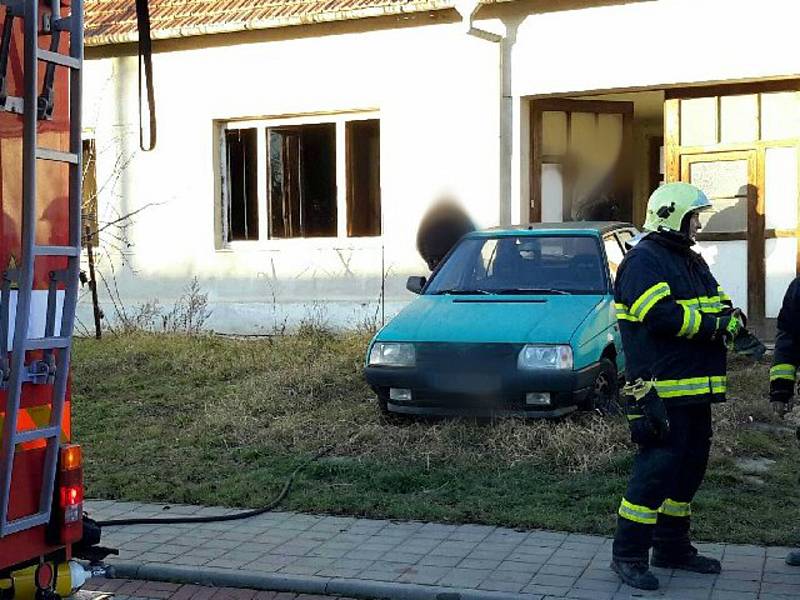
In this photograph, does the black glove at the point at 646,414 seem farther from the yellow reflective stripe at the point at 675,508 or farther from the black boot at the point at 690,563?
the black boot at the point at 690,563

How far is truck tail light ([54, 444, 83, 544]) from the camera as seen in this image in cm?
456

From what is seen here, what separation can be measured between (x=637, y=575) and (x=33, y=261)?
331cm

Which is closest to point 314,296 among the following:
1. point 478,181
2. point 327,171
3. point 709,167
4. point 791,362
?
point 327,171

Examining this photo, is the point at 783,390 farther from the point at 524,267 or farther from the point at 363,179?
the point at 363,179

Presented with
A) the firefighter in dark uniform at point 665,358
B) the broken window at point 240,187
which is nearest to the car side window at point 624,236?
the firefighter in dark uniform at point 665,358

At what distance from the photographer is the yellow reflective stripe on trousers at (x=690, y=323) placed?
5.62 meters

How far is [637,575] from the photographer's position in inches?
230

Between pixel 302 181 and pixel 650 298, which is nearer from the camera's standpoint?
pixel 650 298

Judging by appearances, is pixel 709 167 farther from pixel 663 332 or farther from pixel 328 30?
pixel 663 332

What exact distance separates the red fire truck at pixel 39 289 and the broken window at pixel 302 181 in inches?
405

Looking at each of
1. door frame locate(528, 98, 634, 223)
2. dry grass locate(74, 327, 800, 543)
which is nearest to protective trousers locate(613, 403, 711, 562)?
dry grass locate(74, 327, 800, 543)

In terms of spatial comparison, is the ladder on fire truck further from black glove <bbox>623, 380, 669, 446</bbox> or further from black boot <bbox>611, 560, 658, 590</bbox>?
black boot <bbox>611, 560, 658, 590</bbox>

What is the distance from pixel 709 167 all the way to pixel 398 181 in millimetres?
3581

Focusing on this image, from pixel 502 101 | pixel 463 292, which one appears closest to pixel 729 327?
pixel 463 292
